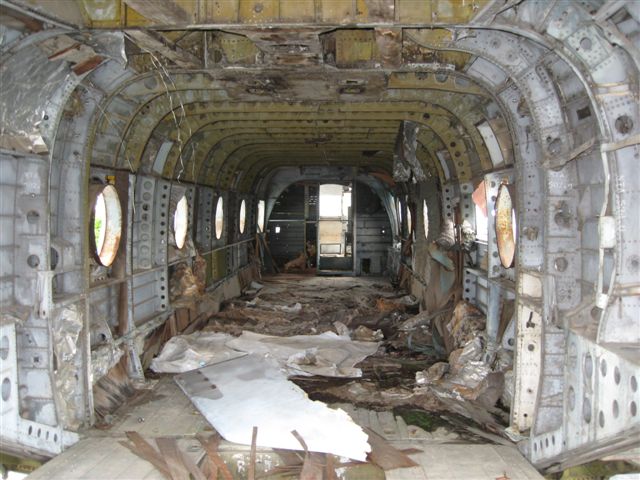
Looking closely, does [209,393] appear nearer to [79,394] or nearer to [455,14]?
[79,394]

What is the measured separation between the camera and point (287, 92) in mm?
6668

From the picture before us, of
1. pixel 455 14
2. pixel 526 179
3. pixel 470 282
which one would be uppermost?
pixel 455 14

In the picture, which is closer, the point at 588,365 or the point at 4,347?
the point at 588,365

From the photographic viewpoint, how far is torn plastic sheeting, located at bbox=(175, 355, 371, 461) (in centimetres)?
536

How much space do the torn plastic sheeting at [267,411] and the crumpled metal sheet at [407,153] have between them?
15.3 feet

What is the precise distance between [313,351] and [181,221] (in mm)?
3559

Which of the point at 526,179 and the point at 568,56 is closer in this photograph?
Answer: the point at 568,56

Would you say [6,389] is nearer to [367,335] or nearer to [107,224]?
[107,224]

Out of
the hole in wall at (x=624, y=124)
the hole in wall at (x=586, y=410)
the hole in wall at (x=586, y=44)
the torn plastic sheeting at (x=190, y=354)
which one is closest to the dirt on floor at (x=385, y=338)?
the torn plastic sheeting at (x=190, y=354)

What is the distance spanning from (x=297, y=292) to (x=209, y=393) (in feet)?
27.8

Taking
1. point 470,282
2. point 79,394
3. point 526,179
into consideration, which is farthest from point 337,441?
point 470,282

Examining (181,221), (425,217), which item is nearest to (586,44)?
(181,221)

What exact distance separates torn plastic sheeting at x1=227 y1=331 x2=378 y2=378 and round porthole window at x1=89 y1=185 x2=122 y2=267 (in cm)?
290

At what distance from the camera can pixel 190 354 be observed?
27.0ft
